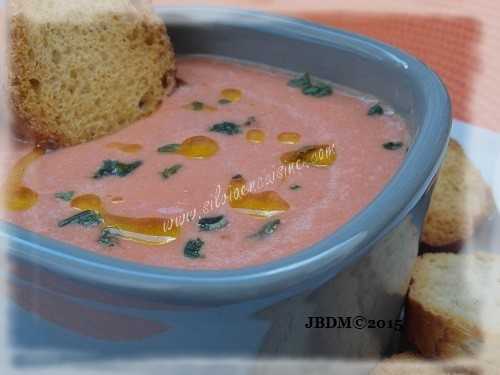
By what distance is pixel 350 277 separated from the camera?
133cm

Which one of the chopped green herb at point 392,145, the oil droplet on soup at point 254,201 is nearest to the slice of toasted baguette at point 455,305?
the chopped green herb at point 392,145

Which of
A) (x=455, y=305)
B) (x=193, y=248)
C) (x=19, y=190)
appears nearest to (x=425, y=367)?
(x=455, y=305)

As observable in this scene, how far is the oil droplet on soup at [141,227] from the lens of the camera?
58.0 inches

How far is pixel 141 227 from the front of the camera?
1519 mm

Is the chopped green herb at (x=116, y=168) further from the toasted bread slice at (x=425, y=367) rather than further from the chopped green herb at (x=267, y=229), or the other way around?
the toasted bread slice at (x=425, y=367)

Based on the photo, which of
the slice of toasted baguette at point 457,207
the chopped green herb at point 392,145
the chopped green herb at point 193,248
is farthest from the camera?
the slice of toasted baguette at point 457,207

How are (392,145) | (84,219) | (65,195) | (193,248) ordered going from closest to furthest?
(193,248), (84,219), (65,195), (392,145)

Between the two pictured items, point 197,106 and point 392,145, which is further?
point 197,106

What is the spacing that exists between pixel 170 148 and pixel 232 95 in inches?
13.8

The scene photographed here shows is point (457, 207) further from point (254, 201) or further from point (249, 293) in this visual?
point (249, 293)

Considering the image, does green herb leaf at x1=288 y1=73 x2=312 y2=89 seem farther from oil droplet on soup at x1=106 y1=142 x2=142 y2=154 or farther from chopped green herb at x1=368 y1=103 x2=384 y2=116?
oil droplet on soup at x1=106 y1=142 x2=142 y2=154

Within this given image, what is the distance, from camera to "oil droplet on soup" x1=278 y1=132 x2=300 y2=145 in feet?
5.97

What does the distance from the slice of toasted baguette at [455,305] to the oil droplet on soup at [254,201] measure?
431 mm

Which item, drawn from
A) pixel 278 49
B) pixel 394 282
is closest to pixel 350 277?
pixel 394 282
